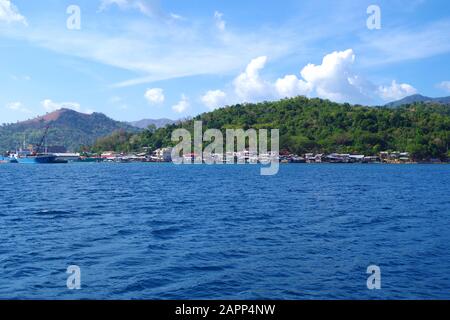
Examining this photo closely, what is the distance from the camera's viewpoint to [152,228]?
28953 mm

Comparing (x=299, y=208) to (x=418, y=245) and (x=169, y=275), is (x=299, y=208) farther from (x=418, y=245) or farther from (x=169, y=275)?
(x=169, y=275)

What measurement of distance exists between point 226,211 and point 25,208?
58.0ft

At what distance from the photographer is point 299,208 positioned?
1569 inches

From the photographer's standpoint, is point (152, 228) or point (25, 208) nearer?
point (152, 228)

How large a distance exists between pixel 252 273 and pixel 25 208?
91.5 feet
